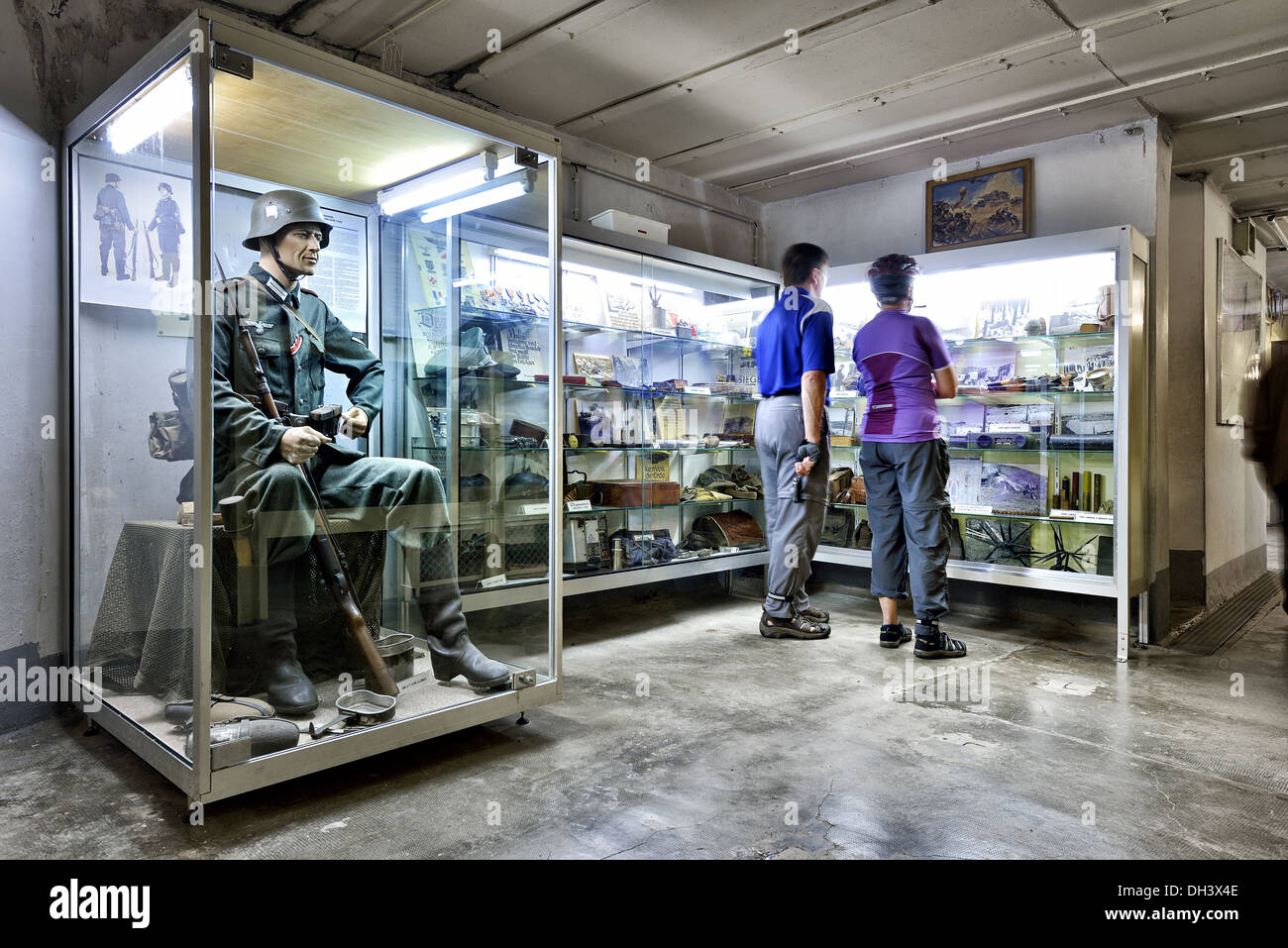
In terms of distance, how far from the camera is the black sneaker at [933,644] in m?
4.27

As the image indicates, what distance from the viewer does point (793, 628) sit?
188 inches

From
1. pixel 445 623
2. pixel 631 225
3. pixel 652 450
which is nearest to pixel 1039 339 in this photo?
pixel 652 450

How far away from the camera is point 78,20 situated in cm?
329

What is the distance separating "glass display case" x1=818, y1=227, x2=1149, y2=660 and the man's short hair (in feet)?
2.37

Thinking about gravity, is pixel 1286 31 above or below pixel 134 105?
above

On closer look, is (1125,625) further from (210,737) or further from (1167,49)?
(210,737)

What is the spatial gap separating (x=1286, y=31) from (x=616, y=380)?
12.4ft

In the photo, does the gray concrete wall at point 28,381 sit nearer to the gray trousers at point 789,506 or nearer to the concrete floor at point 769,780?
the concrete floor at point 769,780

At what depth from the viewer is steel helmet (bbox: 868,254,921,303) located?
441cm

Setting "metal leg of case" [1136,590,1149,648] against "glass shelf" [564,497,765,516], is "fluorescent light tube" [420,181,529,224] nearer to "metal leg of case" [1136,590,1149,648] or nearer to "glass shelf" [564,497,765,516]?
"glass shelf" [564,497,765,516]

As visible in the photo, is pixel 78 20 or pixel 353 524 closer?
pixel 353 524

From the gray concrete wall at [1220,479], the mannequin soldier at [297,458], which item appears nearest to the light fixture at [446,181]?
the mannequin soldier at [297,458]

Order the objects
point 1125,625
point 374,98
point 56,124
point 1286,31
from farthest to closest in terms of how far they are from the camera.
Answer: point 1125,625, point 1286,31, point 56,124, point 374,98

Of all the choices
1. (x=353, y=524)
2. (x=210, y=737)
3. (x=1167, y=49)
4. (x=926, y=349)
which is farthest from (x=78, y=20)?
(x=1167, y=49)
